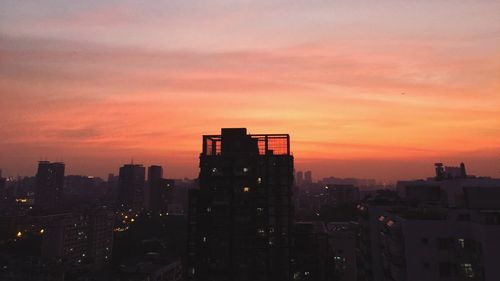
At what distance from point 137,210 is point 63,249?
9841cm

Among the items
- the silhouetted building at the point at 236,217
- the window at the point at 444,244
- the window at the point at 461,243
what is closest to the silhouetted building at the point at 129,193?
the silhouetted building at the point at 236,217

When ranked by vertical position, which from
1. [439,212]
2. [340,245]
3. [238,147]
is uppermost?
[238,147]

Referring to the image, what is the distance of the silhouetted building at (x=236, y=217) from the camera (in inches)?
1615

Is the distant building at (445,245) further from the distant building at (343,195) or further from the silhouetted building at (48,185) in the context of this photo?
the silhouetted building at (48,185)

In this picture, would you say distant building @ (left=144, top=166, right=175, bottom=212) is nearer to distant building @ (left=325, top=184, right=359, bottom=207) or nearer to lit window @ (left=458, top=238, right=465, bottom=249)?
distant building @ (left=325, top=184, right=359, bottom=207)

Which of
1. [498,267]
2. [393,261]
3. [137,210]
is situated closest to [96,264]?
[393,261]

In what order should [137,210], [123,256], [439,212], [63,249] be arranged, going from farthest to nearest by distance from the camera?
[137,210] < [123,256] < [63,249] < [439,212]

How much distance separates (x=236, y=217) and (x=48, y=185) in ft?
612

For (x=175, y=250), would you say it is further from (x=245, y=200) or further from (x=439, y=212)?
(x=439, y=212)

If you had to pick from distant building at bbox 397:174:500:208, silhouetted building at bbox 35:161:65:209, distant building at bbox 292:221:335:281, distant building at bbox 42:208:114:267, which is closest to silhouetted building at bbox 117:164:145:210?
silhouetted building at bbox 35:161:65:209

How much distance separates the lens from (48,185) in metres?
194

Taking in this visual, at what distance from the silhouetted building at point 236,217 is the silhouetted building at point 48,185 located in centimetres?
17582

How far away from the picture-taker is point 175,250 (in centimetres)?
9200

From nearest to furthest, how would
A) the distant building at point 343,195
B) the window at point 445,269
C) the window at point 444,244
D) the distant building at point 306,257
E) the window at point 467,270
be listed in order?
the window at point 467,270
the window at point 445,269
the window at point 444,244
the distant building at point 306,257
the distant building at point 343,195
